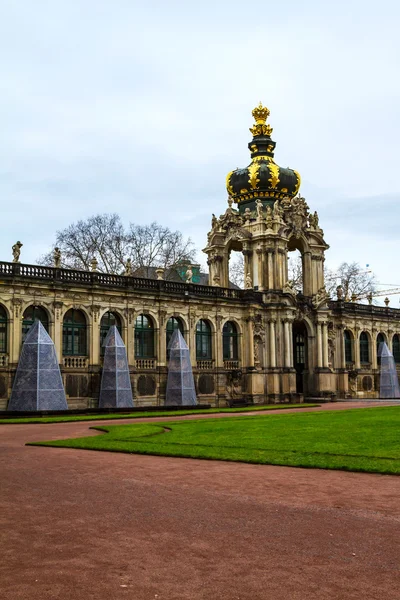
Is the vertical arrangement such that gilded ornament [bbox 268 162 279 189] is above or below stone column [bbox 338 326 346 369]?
above

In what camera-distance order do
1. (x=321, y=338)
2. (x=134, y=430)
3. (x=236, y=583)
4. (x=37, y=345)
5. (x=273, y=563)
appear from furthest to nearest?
(x=321, y=338) < (x=37, y=345) < (x=134, y=430) < (x=273, y=563) < (x=236, y=583)

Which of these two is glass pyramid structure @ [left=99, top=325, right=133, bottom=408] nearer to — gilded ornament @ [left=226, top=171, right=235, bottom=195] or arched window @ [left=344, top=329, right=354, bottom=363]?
gilded ornament @ [left=226, top=171, right=235, bottom=195]

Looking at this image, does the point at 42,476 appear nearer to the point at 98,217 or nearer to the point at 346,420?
the point at 346,420

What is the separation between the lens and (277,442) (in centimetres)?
1962

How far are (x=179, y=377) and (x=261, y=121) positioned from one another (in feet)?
85.6

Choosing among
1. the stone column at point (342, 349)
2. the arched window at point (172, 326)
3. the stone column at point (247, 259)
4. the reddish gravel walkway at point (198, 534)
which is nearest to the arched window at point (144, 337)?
the arched window at point (172, 326)

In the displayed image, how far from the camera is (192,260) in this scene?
70188mm

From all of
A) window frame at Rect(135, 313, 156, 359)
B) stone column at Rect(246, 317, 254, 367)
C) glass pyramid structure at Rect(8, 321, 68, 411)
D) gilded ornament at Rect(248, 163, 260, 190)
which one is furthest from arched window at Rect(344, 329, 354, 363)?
glass pyramid structure at Rect(8, 321, 68, 411)

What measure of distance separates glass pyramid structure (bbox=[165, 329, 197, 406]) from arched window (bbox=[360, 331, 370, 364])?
80.8ft

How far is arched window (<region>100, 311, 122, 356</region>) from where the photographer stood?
44.3 metres

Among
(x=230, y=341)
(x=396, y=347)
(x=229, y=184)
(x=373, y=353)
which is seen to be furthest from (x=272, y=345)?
(x=396, y=347)

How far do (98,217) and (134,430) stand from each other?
47.0 meters

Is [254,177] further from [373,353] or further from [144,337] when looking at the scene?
[373,353]

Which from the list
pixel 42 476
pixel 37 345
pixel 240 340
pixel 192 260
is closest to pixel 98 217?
pixel 192 260
